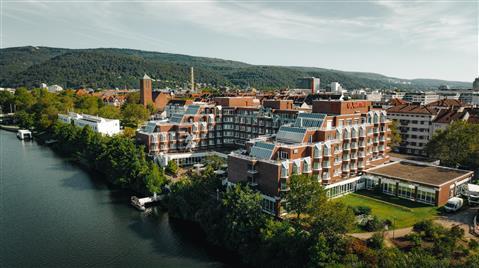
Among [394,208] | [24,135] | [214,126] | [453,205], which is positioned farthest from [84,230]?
[24,135]

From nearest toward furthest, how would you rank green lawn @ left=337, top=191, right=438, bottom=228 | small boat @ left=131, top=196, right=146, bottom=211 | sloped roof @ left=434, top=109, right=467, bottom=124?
1. green lawn @ left=337, top=191, right=438, bottom=228
2. small boat @ left=131, top=196, right=146, bottom=211
3. sloped roof @ left=434, top=109, right=467, bottom=124

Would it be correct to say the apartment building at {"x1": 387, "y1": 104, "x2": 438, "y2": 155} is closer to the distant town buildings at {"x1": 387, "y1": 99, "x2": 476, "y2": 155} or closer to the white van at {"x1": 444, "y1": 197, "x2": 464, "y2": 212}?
the distant town buildings at {"x1": 387, "y1": 99, "x2": 476, "y2": 155}

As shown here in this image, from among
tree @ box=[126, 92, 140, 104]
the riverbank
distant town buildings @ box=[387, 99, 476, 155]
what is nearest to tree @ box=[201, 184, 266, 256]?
distant town buildings @ box=[387, 99, 476, 155]

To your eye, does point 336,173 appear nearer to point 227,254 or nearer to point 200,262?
point 227,254

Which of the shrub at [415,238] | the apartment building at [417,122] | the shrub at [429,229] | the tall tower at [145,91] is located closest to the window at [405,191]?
the shrub at [429,229]

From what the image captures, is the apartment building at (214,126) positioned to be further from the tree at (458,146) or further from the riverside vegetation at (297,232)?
the tree at (458,146)
